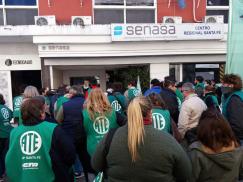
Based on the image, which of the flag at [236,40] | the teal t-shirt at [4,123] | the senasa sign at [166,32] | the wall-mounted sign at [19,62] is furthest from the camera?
the wall-mounted sign at [19,62]

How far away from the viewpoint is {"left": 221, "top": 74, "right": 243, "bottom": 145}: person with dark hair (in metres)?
3.83

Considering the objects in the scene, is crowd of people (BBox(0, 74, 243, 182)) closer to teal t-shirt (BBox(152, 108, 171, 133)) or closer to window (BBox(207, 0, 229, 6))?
teal t-shirt (BBox(152, 108, 171, 133))

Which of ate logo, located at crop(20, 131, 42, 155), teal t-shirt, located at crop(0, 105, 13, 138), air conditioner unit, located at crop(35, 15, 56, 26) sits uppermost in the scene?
air conditioner unit, located at crop(35, 15, 56, 26)

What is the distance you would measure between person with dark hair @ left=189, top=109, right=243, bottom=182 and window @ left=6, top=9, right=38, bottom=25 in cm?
1002

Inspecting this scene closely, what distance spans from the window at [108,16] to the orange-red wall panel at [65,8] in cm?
38

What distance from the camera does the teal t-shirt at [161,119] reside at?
3.94 metres

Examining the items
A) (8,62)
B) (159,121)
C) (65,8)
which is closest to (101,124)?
(159,121)

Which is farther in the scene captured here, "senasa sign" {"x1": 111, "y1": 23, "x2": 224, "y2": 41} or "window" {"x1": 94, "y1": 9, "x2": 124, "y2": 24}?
"window" {"x1": 94, "y1": 9, "x2": 124, "y2": 24}

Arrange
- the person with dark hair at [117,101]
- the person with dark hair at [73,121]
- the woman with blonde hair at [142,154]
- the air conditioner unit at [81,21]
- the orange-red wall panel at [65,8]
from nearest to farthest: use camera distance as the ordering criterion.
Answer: the woman with blonde hair at [142,154], the person with dark hair at [73,121], the person with dark hair at [117,101], the air conditioner unit at [81,21], the orange-red wall panel at [65,8]

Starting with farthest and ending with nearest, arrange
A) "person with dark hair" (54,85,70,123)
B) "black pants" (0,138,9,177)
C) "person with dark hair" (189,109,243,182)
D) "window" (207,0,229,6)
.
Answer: "window" (207,0,229,6)
"black pants" (0,138,9,177)
"person with dark hair" (54,85,70,123)
"person with dark hair" (189,109,243,182)

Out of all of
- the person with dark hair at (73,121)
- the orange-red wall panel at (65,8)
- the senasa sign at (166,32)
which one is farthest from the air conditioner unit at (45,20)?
the person with dark hair at (73,121)

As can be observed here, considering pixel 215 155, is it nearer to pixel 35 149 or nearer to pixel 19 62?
pixel 35 149

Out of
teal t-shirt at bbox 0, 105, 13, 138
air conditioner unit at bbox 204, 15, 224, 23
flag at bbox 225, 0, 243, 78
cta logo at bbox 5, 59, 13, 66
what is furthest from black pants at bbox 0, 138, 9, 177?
air conditioner unit at bbox 204, 15, 224, 23

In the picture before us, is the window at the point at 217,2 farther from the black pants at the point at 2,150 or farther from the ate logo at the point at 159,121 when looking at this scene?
the black pants at the point at 2,150
